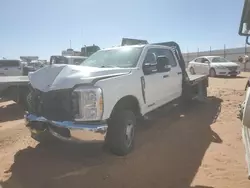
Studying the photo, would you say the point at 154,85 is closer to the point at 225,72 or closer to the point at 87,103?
the point at 87,103

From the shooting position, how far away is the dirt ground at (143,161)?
4148mm

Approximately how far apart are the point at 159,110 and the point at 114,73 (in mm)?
2060

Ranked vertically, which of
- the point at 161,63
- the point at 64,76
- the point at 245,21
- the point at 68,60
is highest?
the point at 245,21

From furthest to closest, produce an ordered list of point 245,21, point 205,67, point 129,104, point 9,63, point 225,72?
point 205,67 → point 225,72 → point 9,63 → point 129,104 → point 245,21

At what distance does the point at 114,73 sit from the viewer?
4.94 m

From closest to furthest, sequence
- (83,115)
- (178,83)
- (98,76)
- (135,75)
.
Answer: (83,115) < (98,76) < (135,75) < (178,83)

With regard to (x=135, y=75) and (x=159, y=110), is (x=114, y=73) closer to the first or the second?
(x=135, y=75)

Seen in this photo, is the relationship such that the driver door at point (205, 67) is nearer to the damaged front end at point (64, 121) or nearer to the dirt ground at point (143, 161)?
the dirt ground at point (143, 161)

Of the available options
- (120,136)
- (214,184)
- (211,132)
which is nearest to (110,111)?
(120,136)

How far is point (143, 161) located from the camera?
15.9ft


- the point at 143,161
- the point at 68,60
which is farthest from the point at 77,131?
the point at 68,60

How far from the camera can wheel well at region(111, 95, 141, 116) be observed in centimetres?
495

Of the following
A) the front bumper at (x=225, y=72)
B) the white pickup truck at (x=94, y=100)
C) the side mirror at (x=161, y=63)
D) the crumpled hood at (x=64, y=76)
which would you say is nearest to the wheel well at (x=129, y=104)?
the white pickup truck at (x=94, y=100)

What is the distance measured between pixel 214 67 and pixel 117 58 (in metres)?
16.0
